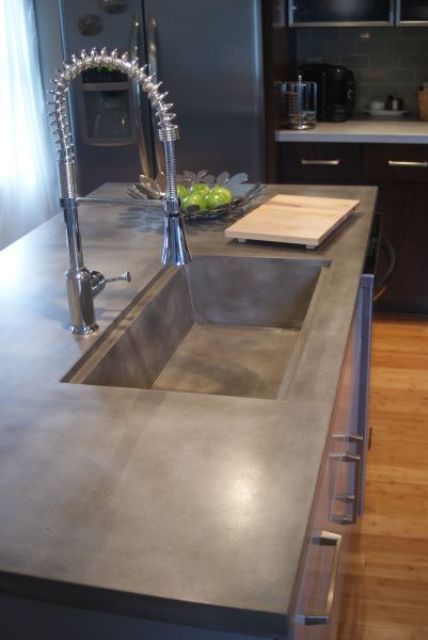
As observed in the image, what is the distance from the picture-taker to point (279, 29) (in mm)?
3543

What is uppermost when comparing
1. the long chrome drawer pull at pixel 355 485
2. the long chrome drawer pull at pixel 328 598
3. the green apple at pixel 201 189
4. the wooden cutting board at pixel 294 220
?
the green apple at pixel 201 189

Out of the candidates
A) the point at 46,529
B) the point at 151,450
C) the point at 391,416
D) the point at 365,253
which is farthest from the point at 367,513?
the point at 46,529

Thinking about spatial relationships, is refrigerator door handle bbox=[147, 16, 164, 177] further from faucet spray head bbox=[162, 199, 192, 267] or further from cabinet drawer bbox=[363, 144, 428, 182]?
faucet spray head bbox=[162, 199, 192, 267]

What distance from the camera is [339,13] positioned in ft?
12.0

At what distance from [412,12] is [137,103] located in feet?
4.16

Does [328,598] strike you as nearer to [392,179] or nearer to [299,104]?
[392,179]

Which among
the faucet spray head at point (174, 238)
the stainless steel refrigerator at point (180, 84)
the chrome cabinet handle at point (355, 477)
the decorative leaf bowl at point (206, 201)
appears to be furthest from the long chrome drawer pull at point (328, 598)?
the stainless steel refrigerator at point (180, 84)

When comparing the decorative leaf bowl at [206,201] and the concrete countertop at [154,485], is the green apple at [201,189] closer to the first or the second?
the decorative leaf bowl at [206,201]

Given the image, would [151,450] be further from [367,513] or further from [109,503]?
[367,513]

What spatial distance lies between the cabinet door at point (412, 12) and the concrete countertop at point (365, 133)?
44 cm

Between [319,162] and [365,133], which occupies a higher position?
[365,133]

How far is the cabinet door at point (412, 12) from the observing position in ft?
11.7

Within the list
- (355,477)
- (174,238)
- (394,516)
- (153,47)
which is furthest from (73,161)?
(153,47)

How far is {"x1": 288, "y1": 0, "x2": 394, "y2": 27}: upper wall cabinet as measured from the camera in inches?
142
